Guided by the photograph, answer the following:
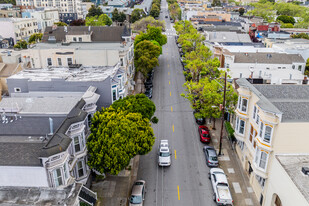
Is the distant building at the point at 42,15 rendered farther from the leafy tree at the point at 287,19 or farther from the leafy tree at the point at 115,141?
the leafy tree at the point at 287,19

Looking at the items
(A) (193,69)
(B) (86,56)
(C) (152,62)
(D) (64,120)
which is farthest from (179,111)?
(D) (64,120)

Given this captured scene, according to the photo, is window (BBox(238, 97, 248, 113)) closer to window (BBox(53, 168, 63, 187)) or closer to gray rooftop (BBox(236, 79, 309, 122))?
gray rooftop (BBox(236, 79, 309, 122))

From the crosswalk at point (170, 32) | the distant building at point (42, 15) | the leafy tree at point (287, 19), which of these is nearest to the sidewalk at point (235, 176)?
the crosswalk at point (170, 32)

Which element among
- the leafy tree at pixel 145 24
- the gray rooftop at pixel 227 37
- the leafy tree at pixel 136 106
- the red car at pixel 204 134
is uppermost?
the leafy tree at pixel 145 24

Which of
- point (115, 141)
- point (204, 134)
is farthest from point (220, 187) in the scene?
point (115, 141)

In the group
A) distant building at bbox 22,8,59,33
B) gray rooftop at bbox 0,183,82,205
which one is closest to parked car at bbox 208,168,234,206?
gray rooftop at bbox 0,183,82,205

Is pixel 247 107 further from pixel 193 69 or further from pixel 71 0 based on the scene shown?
pixel 71 0
